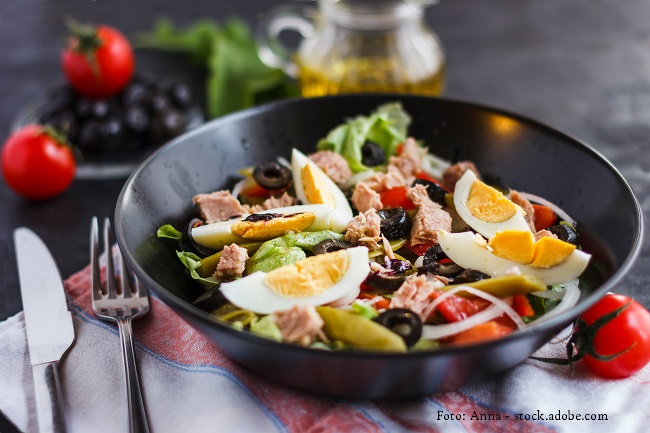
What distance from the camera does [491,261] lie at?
280cm

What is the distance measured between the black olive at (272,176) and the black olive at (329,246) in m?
0.53

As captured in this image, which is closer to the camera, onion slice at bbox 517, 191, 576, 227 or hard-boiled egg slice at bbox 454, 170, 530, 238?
hard-boiled egg slice at bbox 454, 170, 530, 238

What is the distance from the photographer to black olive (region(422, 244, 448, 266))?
9.54ft

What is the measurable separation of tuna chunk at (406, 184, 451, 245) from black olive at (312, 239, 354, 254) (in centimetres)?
30

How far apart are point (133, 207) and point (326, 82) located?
2.10 metres

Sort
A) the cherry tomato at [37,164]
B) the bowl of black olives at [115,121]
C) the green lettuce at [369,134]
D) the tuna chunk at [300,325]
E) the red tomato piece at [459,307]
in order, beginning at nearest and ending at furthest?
1. the tuna chunk at [300,325]
2. the red tomato piece at [459,307]
3. the green lettuce at [369,134]
4. the cherry tomato at [37,164]
5. the bowl of black olives at [115,121]

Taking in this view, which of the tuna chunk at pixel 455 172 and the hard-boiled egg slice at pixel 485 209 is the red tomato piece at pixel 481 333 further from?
the tuna chunk at pixel 455 172

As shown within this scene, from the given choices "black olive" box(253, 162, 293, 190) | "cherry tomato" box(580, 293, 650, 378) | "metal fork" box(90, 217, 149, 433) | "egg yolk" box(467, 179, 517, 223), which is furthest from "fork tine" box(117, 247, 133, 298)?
"cherry tomato" box(580, 293, 650, 378)

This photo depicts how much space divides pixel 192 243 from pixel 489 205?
133cm

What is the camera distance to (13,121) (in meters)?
4.98

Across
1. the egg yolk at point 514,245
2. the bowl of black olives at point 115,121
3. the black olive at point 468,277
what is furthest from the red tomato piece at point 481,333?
the bowl of black olives at point 115,121

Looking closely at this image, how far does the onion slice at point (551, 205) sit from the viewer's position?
10.4 ft

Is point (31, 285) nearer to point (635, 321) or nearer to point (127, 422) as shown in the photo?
point (127, 422)

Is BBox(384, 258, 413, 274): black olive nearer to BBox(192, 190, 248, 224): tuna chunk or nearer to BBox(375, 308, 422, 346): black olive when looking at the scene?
BBox(375, 308, 422, 346): black olive
